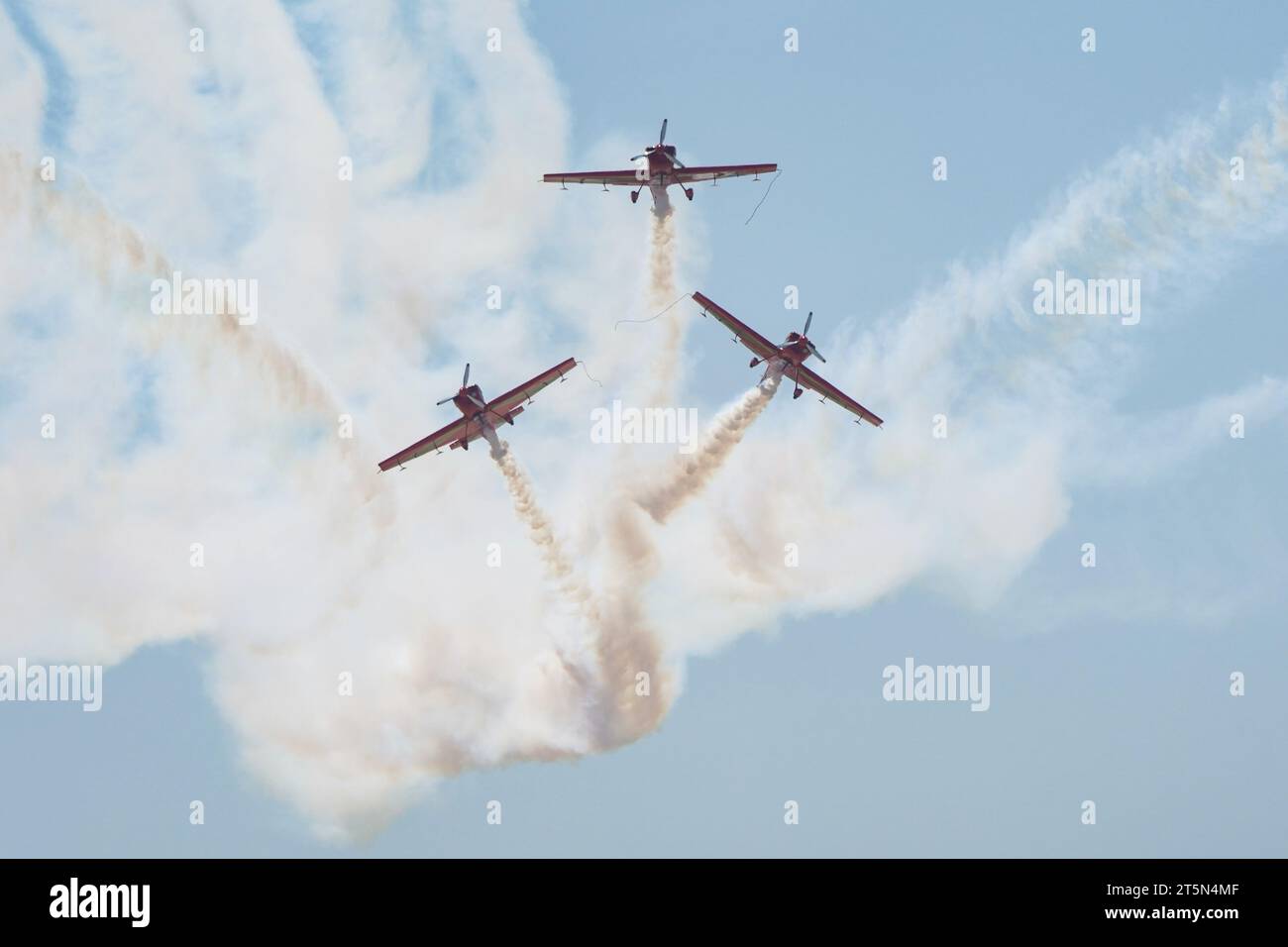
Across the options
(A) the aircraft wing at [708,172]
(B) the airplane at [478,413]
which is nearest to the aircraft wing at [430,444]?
(B) the airplane at [478,413]

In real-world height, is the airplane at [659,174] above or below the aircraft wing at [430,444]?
above

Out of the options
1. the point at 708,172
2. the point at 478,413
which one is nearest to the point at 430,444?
the point at 478,413

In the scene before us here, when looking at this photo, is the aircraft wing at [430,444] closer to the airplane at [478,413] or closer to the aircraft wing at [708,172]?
→ the airplane at [478,413]

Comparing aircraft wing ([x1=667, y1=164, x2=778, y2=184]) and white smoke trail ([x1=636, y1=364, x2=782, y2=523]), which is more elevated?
aircraft wing ([x1=667, y1=164, x2=778, y2=184])

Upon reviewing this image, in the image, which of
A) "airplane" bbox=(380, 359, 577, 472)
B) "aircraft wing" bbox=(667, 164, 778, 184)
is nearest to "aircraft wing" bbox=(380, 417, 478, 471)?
"airplane" bbox=(380, 359, 577, 472)

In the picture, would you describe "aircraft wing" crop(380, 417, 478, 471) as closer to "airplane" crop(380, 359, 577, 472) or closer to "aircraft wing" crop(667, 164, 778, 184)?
"airplane" crop(380, 359, 577, 472)
